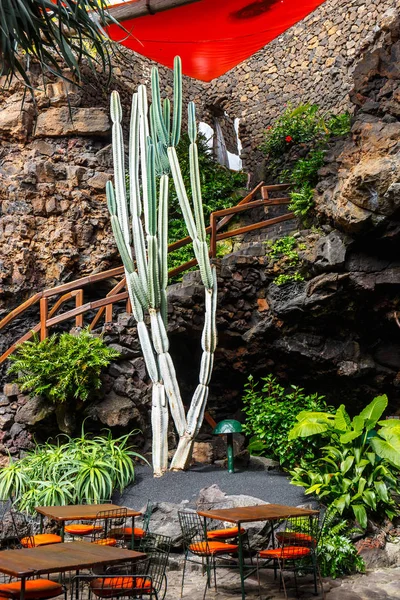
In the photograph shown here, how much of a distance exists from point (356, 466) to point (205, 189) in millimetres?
7975

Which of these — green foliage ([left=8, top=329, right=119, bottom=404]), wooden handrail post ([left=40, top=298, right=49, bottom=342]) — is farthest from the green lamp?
wooden handrail post ([left=40, top=298, right=49, bottom=342])

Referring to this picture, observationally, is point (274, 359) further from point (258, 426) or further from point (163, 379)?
point (163, 379)

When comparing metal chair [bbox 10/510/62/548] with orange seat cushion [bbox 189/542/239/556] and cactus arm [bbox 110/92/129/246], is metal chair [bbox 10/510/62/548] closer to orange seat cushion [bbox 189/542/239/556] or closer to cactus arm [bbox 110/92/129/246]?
orange seat cushion [bbox 189/542/239/556]

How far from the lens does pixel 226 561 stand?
232 inches

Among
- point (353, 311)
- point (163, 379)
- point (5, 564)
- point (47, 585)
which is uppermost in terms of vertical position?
point (353, 311)

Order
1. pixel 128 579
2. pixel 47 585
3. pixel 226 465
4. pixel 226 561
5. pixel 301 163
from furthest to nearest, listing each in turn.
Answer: pixel 301 163
pixel 226 465
pixel 226 561
pixel 128 579
pixel 47 585

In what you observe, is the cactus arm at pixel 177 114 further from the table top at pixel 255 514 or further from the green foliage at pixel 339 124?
the table top at pixel 255 514

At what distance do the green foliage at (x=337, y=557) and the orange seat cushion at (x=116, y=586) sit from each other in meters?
2.12

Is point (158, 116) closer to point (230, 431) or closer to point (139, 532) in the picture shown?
point (230, 431)

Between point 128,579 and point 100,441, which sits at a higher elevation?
point 100,441

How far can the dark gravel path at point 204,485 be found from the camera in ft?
22.9

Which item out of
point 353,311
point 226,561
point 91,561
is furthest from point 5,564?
point 353,311

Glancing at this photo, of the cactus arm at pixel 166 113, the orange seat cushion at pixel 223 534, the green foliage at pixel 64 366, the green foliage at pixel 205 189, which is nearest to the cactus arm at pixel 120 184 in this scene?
the cactus arm at pixel 166 113

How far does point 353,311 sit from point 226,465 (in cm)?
285
